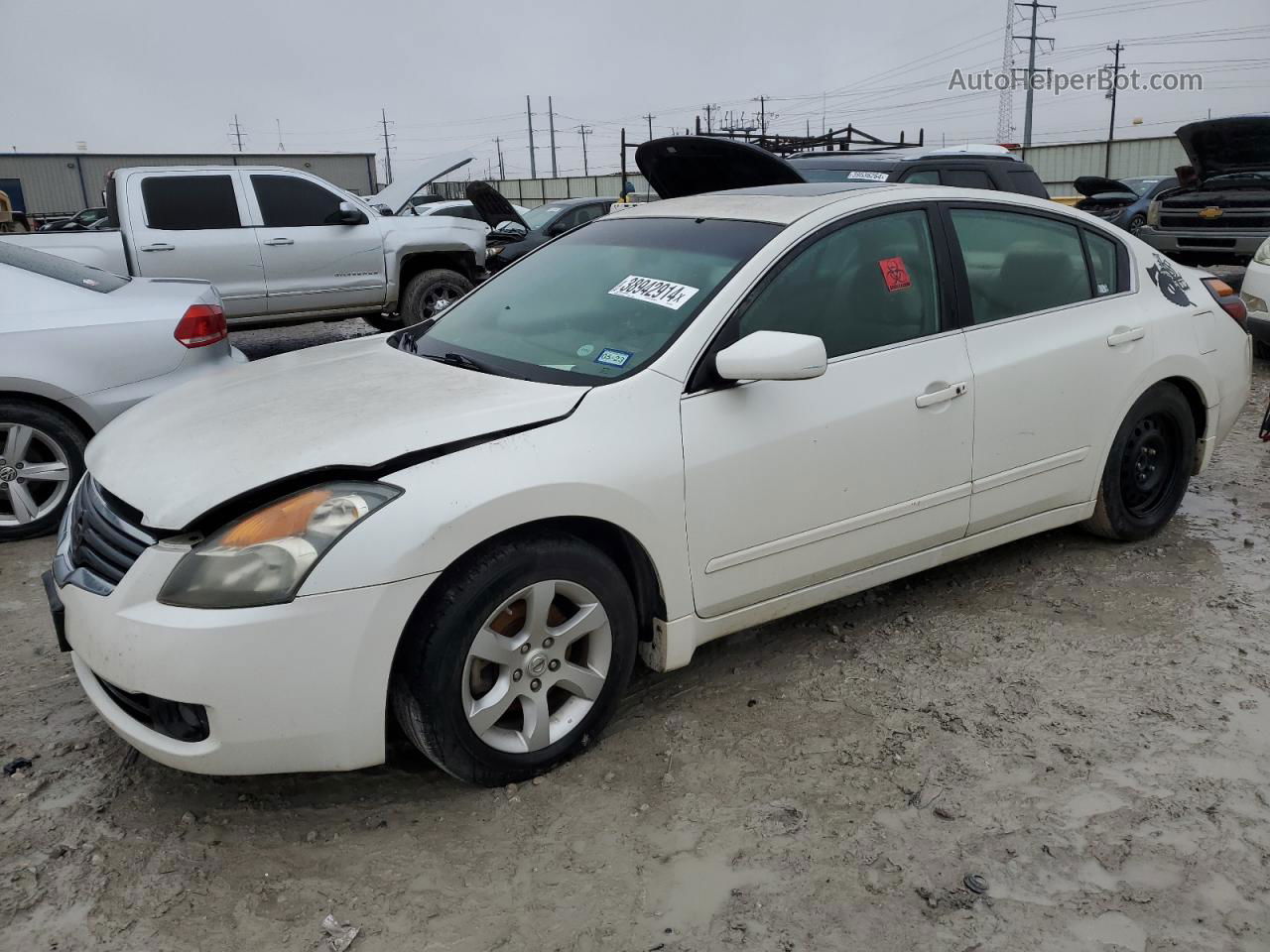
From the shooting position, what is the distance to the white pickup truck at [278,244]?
27.1ft

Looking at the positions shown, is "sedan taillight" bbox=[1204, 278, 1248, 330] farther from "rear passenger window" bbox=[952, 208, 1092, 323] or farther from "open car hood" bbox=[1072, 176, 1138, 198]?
"open car hood" bbox=[1072, 176, 1138, 198]

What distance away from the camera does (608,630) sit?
2.79 m

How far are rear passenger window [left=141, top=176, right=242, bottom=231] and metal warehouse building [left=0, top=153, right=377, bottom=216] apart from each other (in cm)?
2530

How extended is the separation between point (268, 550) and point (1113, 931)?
208 centimetres

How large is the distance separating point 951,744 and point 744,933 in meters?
1.00

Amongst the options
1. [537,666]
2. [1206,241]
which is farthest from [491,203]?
[537,666]

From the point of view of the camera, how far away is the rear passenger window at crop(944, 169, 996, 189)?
768 cm

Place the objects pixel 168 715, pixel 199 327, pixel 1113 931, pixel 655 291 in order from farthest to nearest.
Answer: pixel 199 327 → pixel 655 291 → pixel 168 715 → pixel 1113 931

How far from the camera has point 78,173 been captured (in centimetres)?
3638

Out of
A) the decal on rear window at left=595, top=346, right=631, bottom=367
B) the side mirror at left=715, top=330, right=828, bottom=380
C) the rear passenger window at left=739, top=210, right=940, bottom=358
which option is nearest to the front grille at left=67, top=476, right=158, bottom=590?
the decal on rear window at left=595, top=346, right=631, bottom=367

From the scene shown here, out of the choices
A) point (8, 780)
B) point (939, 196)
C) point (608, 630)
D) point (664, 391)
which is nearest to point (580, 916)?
point (608, 630)

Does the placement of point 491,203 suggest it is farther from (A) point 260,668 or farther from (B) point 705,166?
(A) point 260,668

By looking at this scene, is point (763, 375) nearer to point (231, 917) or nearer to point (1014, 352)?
point (1014, 352)

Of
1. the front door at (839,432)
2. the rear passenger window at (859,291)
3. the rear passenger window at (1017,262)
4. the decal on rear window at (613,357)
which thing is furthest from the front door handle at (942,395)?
the decal on rear window at (613,357)
